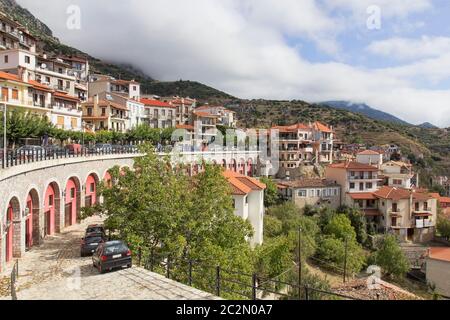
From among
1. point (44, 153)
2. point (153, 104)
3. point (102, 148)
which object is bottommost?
point (44, 153)

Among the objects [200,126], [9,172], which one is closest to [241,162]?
[200,126]

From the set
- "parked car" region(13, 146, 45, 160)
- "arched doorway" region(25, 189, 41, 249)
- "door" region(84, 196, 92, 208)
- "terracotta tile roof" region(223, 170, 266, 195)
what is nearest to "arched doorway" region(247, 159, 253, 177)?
"terracotta tile roof" region(223, 170, 266, 195)

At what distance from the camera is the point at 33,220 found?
24891 mm

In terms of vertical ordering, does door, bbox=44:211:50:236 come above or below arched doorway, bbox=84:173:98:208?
below

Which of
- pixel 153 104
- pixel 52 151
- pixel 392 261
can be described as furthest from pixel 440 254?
pixel 153 104

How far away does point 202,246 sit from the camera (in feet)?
74.6

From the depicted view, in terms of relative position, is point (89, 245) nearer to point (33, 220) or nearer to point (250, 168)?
point (33, 220)

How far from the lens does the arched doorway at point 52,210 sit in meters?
26.9

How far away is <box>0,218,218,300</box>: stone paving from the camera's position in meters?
12.7

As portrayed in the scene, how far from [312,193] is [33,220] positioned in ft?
165

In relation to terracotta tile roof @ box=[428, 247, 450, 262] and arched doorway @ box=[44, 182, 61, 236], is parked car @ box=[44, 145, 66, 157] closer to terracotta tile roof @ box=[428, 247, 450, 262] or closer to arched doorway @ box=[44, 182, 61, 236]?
arched doorway @ box=[44, 182, 61, 236]

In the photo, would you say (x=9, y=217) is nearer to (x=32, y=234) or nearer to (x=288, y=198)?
(x=32, y=234)

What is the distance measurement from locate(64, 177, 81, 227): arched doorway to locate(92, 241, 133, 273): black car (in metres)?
15.7

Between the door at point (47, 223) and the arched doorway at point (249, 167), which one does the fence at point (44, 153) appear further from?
the arched doorway at point (249, 167)
